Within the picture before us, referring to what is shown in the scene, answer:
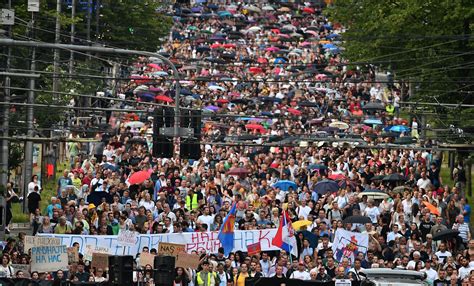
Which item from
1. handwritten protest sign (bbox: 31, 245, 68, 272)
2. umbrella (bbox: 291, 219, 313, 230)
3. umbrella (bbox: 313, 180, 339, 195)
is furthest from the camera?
umbrella (bbox: 313, 180, 339, 195)

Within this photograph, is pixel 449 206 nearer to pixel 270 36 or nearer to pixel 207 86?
pixel 207 86

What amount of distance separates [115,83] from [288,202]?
35.3 m

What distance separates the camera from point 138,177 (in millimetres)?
Result: 57125

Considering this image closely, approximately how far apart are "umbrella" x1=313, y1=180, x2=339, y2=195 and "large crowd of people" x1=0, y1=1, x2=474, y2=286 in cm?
4

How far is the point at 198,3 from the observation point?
14525cm

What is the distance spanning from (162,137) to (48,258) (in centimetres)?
1349

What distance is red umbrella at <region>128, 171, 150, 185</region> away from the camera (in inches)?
2242

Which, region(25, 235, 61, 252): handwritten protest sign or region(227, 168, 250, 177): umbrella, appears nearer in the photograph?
region(25, 235, 61, 252): handwritten protest sign

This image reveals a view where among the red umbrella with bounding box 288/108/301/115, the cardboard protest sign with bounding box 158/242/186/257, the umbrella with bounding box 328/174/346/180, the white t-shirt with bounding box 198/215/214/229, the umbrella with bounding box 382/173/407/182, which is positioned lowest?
the cardboard protest sign with bounding box 158/242/186/257

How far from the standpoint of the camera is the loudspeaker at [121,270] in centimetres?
4238

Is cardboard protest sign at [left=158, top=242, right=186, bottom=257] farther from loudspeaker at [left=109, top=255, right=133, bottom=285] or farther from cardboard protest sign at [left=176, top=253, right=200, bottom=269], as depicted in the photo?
loudspeaker at [left=109, top=255, right=133, bottom=285]

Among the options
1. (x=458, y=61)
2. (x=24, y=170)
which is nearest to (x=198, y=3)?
(x=458, y=61)

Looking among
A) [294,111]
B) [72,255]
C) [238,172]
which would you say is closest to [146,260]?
[72,255]

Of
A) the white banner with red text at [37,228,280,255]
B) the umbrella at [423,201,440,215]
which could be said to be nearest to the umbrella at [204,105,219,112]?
the umbrella at [423,201,440,215]
